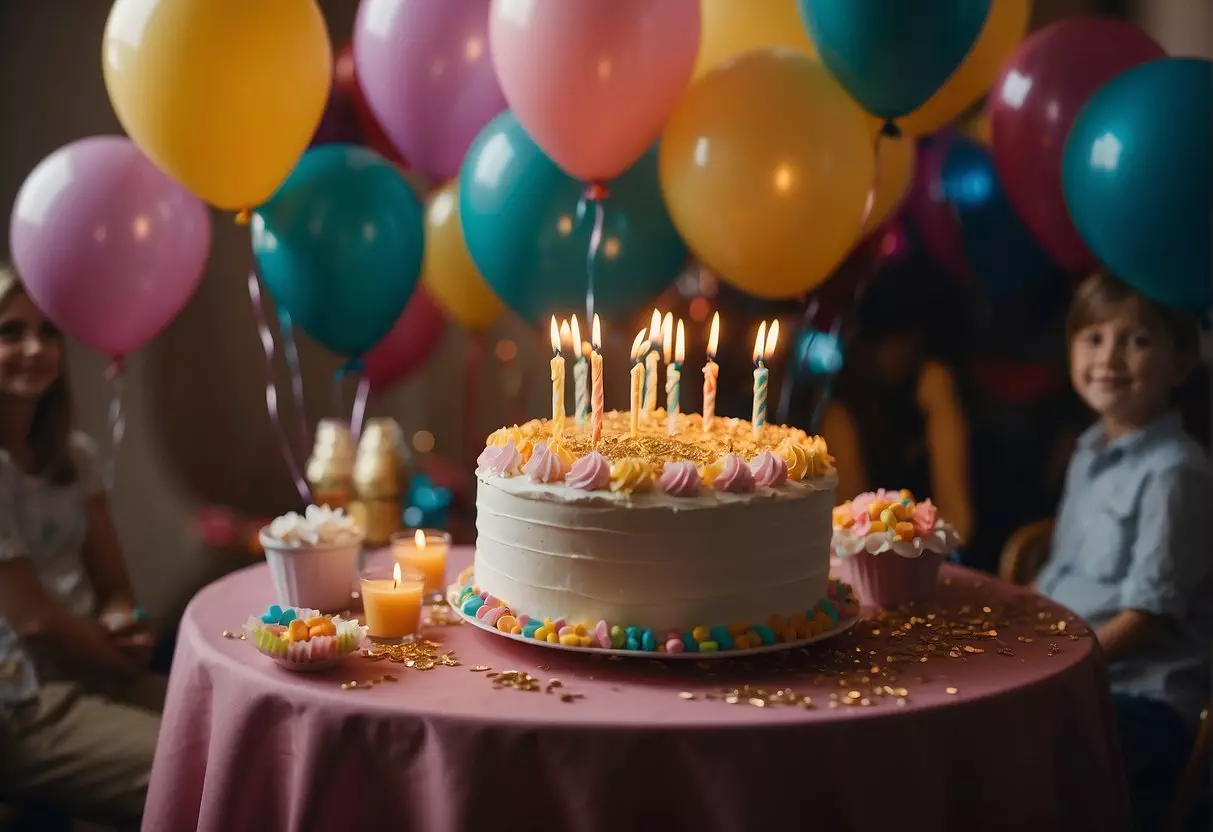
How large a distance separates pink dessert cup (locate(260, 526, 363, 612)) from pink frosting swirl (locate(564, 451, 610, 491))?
554 millimetres

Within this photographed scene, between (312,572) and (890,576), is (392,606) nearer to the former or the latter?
(312,572)

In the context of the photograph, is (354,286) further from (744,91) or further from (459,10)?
(744,91)

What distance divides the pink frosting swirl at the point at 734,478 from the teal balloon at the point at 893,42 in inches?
33.5

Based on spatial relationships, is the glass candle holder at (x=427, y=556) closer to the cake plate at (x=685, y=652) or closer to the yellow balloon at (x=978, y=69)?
the cake plate at (x=685, y=652)

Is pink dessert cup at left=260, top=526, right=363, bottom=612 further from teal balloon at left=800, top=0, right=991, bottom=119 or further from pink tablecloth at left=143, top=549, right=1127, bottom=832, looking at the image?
teal balloon at left=800, top=0, right=991, bottom=119

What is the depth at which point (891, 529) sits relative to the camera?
7.18 ft

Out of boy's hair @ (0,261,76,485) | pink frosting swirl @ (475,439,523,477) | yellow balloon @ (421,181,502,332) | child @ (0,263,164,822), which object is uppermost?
yellow balloon @ (421,181,502,332)

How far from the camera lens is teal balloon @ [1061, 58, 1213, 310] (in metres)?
2.32

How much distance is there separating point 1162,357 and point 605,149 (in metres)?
1.36

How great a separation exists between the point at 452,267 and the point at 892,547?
4.89 feet

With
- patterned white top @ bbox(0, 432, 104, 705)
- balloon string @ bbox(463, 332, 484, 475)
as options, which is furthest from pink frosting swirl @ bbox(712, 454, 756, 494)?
balloon string @ bbox(463, 332, 484, 475)

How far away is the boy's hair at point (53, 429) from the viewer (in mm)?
2656

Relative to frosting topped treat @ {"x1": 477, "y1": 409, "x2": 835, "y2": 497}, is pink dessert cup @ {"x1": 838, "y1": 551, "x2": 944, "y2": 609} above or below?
below

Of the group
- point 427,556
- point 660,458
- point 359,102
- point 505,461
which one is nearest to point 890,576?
point 660,458
